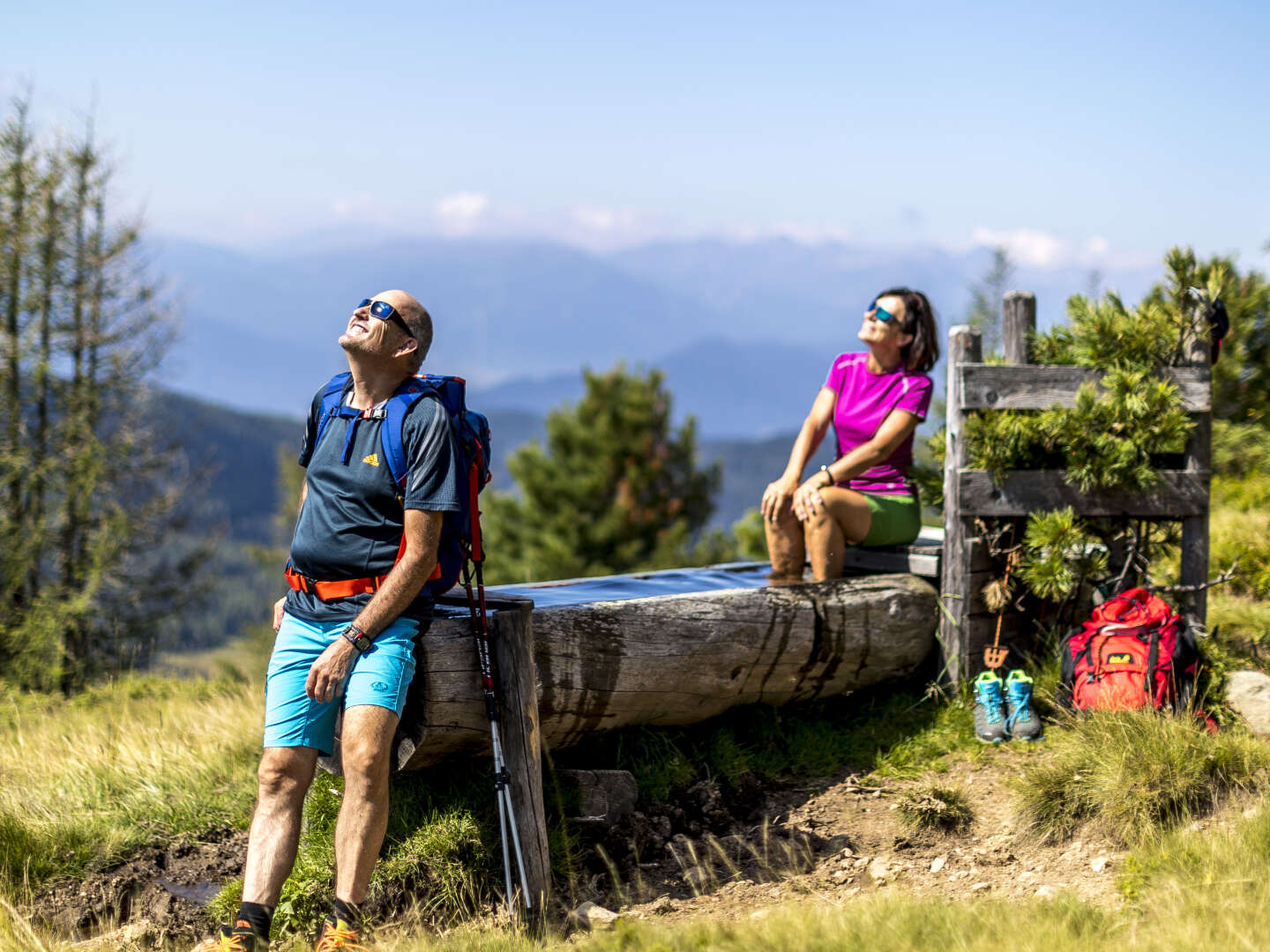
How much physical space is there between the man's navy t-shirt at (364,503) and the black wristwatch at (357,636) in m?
0.13

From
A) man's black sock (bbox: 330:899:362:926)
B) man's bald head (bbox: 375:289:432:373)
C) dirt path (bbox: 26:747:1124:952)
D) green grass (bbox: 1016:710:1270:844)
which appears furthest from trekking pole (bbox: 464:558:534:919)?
green grass (bbox: 1016:710:1270:844)

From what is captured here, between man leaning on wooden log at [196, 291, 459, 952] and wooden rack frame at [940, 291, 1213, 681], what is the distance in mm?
3133

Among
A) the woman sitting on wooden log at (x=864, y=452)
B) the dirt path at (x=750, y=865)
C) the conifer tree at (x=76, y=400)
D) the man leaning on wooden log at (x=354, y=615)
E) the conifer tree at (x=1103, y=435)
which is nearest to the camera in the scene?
the man leaning on wooden log at (x=354, y=615)

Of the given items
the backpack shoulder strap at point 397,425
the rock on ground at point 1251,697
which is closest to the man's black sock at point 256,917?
the backpack shoulder strap at point 397,425

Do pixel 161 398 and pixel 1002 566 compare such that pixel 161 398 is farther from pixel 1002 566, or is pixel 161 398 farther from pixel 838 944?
pixel 838 944

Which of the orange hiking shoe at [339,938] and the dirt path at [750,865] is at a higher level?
the orange hiking shoe at [339,938]

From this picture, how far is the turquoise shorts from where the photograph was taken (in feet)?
11.8

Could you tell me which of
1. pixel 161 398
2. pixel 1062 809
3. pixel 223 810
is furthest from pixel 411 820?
pixel 161 398

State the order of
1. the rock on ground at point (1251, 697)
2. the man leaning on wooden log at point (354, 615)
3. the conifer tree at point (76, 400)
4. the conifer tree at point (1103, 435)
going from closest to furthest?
1. the man leaning on wooden log at point (354, 615)
2. the rock on ground at point (1251, 697)
3. the conifer tree at point (1103, 435)
4. the conifer tree at point (76, 400)

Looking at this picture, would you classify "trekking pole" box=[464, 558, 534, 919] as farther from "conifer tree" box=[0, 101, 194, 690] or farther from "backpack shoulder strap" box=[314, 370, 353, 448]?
"conifer tree" box=[0, 101, 194, 690]

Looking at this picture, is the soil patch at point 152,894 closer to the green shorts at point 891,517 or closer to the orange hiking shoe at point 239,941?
the orange hiking shoe at point 239,941

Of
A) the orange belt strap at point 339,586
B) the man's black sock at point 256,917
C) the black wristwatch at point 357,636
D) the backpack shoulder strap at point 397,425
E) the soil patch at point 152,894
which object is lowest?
the soil patch at point 152,894

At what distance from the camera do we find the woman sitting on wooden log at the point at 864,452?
5773 millimetres

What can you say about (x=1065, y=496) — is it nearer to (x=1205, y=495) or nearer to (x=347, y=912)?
(x=1205, y=495)
